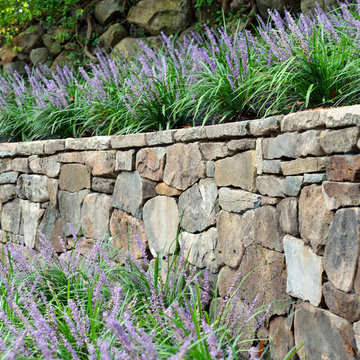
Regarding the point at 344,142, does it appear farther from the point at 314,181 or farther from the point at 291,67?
the point at 291,67

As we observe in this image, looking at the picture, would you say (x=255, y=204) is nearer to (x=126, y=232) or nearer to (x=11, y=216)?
(x=126, y=232)

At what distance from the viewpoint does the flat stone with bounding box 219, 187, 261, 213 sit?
2537mm

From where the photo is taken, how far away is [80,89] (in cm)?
450

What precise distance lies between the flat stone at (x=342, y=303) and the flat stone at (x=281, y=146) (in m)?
0.59

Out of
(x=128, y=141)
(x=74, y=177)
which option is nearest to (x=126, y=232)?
(x=128, y=141)

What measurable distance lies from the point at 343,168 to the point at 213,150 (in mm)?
890

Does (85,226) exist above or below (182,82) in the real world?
below

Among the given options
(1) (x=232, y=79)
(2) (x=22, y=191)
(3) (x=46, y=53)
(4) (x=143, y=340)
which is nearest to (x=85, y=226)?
(2) (x=22, y=191)

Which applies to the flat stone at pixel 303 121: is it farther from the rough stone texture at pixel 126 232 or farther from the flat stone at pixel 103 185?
the flat stone at pixel 103 185

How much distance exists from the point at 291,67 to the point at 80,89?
229 cm

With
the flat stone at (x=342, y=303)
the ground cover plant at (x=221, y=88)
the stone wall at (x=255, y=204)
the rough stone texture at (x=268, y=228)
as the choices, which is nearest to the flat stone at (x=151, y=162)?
the stone wall at (x=255, y=204)

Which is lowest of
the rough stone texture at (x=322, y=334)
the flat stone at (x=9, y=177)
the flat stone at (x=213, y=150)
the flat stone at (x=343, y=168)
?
the rough stone texture at (x=322, y=334)

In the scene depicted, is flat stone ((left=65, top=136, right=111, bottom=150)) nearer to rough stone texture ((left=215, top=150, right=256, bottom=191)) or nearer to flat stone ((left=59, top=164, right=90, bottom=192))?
flat stone ((left=59, top=164, right=90, bottom=192))

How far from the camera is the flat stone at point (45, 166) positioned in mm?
4035
